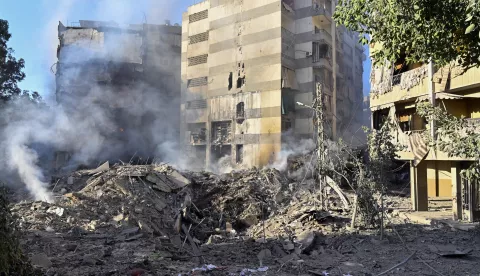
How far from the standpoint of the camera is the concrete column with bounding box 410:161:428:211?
14672 millimetres

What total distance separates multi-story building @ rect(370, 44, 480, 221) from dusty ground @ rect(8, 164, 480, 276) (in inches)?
71.3

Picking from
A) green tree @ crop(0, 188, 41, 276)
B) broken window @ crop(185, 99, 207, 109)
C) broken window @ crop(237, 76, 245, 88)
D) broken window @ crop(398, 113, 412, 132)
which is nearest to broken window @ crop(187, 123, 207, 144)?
broken window @ crop(185, 99, 207, 109)

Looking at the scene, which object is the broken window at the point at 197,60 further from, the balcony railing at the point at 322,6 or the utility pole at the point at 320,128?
the utility pole at the point at 320,128

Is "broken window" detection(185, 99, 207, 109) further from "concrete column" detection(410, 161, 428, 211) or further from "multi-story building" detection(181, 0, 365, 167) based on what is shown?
"concrete column" detection(410, 161, 428, 211)

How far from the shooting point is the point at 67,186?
57.7 feet

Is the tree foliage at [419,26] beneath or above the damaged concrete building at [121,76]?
beneath

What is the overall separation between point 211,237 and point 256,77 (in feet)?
60.3

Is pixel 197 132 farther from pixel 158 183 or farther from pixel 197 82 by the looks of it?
pixel 158 183

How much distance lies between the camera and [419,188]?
14.7m

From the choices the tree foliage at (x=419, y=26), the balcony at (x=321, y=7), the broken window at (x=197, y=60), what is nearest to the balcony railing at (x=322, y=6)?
the balcony at (x=321, y=7)

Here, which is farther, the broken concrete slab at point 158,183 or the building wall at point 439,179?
the building wall at point 439,179

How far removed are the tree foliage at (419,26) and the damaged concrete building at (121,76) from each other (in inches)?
1195

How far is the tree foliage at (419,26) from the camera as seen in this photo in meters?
5.43

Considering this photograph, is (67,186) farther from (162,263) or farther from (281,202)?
(162,263)
